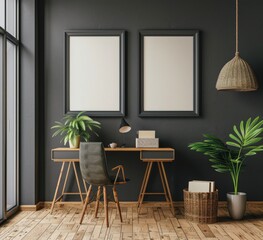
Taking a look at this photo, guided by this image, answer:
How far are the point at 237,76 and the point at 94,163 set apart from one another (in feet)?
5.54

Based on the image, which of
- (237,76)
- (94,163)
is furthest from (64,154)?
(237,76)

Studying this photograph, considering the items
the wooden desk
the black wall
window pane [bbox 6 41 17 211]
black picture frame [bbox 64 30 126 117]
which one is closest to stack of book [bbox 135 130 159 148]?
the wooden desk

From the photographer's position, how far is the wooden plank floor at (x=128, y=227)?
11.7ft

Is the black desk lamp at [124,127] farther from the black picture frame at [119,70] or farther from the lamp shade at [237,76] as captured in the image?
the lamp shade at [237,76]

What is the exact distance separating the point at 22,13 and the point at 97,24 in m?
0.81

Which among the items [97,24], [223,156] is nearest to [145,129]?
[223,156]

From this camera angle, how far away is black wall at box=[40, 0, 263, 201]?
4.75 m

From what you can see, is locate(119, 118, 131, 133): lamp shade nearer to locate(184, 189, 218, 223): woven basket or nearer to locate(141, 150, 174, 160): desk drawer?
locate(141, 150, 174, 160): desk drawer

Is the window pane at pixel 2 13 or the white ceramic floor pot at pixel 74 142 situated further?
the white ceramic floor pot at pixel 74 142

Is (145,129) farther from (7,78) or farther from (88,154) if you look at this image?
(7,78)

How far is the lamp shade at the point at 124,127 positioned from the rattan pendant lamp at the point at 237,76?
1.03 metres

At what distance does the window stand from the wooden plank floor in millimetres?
228

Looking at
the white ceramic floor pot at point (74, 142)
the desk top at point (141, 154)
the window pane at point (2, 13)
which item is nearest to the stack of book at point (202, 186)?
the desk top at point (141, 154)

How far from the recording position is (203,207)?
4020 mm
